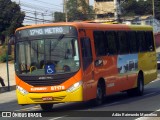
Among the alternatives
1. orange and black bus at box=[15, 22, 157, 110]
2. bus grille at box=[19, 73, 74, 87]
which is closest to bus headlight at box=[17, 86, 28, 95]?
orange and black bus at box=[15, 22, 157, 110]

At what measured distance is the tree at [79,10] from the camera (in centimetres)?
8175

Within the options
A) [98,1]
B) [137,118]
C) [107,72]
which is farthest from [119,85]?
[98,1]

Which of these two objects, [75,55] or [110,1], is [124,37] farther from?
[110,1]

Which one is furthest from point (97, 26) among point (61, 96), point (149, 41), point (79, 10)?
point (79, 10)

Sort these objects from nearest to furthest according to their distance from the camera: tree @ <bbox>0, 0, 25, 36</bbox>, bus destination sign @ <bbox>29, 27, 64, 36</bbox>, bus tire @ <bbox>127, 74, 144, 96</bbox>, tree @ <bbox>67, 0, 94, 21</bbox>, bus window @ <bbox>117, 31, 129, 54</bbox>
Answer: bus destination sign @ <bbox>29, 27, 64, 36</bbox> → bus window @ <bbox>117, 31, 129, 54</bbox> → bus tire @ <bbox>127, 74, 144, 96</bbox> → tree @ <bbox>67, 0, 94, 21</bbox> → tree @ <bbox>0, 0, 25, 36</bbox>

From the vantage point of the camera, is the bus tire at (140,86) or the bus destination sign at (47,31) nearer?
the bus destination sign at (47,31)

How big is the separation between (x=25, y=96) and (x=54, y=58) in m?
1.49

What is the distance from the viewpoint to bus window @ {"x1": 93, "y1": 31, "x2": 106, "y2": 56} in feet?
64.0

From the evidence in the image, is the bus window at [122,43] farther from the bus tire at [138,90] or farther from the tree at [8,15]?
the tree at [8,15]

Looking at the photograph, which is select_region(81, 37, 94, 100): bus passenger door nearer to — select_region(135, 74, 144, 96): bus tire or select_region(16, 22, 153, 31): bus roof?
select_region(16, 22, 153, 31): bus roof

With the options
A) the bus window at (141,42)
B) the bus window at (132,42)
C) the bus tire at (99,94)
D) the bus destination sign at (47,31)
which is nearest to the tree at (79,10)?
the bus window at (141,42)

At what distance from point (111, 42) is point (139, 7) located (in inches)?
3699

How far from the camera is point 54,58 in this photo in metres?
17.8

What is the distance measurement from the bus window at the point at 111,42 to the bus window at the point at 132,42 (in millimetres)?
1738
